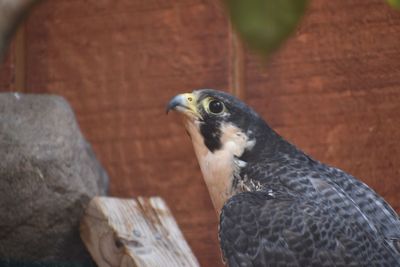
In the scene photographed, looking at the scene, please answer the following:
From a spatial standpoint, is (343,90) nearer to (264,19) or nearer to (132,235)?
(132,235)

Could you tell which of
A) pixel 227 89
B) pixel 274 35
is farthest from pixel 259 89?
pixel 274 35

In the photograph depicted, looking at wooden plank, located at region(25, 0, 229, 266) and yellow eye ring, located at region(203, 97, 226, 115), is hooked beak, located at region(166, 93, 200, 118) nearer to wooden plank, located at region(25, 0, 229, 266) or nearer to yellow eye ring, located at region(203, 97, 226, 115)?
yellow eye ring, located at region(203, 97, 226, 115)

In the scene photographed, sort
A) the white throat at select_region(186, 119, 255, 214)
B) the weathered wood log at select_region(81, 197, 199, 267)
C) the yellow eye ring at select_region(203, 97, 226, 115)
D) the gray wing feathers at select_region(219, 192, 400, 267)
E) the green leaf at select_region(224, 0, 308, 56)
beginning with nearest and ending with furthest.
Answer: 1. the green leaf at select_region(224, 0, 308, 56)
2. the gray wing feathers at select_region(219, 192, 400, 267)
3. the weathered wood log at select_region(81, 197, 199, 267)
4. the white throat at select_region(186, 119, 255, 214)
5. the yellow eye ring at select_region(203, 97, 226, 115)

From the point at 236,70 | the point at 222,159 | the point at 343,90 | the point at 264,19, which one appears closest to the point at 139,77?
the point at 236,70

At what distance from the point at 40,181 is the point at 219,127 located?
693 mm

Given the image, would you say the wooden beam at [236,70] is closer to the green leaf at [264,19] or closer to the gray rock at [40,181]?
the gray rock at [40,181]

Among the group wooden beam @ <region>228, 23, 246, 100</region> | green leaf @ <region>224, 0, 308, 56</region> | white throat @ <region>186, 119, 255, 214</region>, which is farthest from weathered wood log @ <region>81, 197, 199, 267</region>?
green leaf @ <region>224, 0, 308, 56</region>

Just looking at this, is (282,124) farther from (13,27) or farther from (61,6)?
(13,27)

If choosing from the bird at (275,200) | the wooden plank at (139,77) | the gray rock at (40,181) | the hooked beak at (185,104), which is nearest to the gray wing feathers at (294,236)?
the bird at (275,200)

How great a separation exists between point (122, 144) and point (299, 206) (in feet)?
3.73

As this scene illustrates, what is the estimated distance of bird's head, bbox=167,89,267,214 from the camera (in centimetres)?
304

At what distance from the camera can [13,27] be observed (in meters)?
0.53

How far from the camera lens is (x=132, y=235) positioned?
9.39 feet

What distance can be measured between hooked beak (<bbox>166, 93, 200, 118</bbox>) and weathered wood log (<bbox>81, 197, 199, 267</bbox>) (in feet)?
1.21
